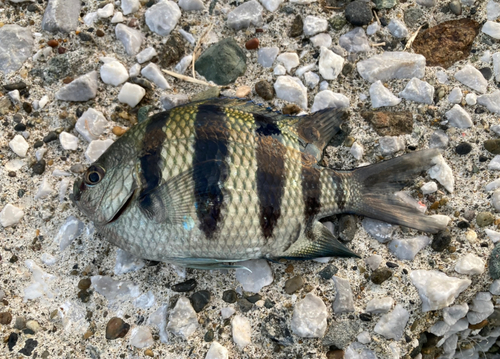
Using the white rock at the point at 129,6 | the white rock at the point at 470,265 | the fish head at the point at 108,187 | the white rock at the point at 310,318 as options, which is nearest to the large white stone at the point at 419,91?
the white rock at the point at 470,265

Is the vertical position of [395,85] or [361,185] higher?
[395,85]

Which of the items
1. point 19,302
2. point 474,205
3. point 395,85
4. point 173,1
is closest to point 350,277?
point 474,205

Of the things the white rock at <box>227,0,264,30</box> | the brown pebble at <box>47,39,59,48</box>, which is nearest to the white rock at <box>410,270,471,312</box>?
the white rock at <box>227,0,264,30</box>

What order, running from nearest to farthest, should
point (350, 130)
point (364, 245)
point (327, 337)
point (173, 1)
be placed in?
point (327, 337), point (364, 245), point (350, 130), point (173, 1)

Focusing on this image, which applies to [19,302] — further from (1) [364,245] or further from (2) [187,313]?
(1) [364,245]

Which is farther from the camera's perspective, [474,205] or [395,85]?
[395,85]

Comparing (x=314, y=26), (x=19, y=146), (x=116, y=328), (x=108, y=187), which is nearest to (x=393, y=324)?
(x=116, y=328)
